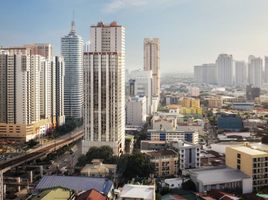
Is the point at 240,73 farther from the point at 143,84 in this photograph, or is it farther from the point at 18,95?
the point at 18,95

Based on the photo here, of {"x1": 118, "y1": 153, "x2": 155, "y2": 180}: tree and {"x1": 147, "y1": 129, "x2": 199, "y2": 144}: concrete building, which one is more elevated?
{"x1": 147, "y1": 129, "x2": 199, "y2": 144}: concrete building

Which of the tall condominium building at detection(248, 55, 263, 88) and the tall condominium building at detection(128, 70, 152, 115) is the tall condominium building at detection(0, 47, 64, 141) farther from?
the tall condominium building at detection(248, 55, 263, 88)

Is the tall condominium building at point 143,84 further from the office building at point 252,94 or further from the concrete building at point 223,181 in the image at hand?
the concrete building at point 223,181

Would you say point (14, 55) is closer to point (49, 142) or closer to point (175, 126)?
point (49, 142)

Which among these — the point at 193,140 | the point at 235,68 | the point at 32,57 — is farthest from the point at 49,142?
the point at 235,68

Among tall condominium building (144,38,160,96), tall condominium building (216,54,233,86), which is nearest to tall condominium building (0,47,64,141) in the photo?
tall condominium building (144,38,160,96)

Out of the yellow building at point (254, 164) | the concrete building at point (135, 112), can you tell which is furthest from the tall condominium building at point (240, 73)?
the yellow building at point (254, 164)
